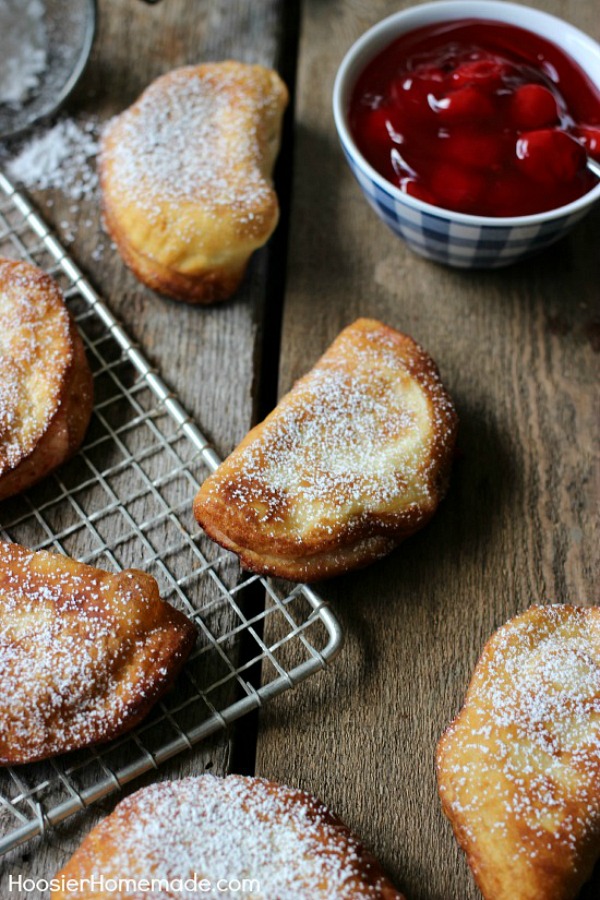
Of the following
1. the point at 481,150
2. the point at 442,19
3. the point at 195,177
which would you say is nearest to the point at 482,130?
the point at 481,150

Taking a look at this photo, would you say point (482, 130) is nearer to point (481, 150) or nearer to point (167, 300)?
point (481, 150)

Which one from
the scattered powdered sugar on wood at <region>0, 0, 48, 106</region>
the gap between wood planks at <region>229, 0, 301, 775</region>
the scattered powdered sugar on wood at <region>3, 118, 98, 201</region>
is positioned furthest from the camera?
the scattered powdered sugar on wood at <region>0, 0, 48, 106</region>

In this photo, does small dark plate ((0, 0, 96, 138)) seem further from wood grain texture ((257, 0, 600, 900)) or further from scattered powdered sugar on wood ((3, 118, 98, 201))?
wood grain texture ((257, 0, 600, 900))

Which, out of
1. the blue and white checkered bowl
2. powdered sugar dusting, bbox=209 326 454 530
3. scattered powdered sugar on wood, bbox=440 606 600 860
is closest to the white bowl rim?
the blue and white checkered bowl

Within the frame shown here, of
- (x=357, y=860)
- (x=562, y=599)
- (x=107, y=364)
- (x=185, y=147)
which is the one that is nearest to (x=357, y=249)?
(x=185, y=147)

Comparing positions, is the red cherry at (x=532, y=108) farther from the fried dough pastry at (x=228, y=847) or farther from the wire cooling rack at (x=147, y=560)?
the fried dough pastry at (x=228, y=847)

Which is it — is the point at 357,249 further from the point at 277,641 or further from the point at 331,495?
the point at 277,641

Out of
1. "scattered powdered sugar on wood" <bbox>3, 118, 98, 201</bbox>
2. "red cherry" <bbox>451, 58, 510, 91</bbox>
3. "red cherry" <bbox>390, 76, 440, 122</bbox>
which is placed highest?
"red cherry" <bbox>451, 58, 510, 91</bbox>

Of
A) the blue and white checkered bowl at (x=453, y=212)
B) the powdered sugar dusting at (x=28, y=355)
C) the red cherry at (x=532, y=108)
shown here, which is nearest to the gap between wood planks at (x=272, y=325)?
the blue and white checkered bowl at (x=453, y=212)
